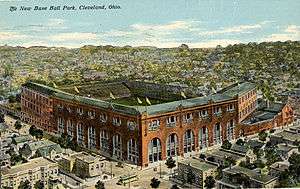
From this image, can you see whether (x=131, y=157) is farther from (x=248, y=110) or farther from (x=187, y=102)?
(x=248, y=110)

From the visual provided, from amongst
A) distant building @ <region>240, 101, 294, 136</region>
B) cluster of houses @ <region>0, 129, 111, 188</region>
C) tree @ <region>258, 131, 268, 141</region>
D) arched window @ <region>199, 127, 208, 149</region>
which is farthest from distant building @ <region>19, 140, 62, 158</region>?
tree @ <region>258, 131, 268, 141</region>

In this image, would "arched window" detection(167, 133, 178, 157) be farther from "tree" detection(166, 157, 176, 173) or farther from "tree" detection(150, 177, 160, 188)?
"tree" detection(150, 177, 160, 188)

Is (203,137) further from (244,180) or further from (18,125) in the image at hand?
(18,125)

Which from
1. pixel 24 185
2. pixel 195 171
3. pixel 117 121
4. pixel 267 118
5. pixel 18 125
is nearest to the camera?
pixel 24 185

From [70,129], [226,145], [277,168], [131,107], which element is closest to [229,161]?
[226,145]

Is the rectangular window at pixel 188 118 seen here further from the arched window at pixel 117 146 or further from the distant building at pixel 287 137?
the distant building at pixel 287 137

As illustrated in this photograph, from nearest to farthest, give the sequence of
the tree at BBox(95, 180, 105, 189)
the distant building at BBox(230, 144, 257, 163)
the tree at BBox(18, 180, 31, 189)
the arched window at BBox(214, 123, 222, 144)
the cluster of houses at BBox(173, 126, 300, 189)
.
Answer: the tree at BBox(18, 180, 31, 189) → the tree at BBox(95, 180, 105, 189) → the cluster of houses at BBox(173, 126, 300, 189) → the distant building at BBox(230, 144, 257, 163) → the arched window at BBox(214, 123, 222, 144)
